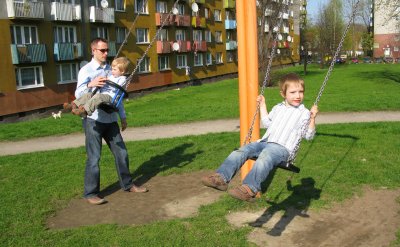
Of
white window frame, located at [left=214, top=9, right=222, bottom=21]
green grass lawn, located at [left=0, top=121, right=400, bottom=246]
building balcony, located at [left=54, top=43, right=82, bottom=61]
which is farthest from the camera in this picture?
white window frame, located at [left=214, top=9, right=222, bottom=21]

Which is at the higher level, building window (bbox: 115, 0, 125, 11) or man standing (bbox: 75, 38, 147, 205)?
building window (bbox: 115, 0, 125, 11)

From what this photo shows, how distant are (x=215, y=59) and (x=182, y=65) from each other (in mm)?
6996

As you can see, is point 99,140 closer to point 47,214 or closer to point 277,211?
point 47,214

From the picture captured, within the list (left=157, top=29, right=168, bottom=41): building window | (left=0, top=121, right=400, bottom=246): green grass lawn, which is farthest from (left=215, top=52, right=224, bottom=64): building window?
(left=0, top=121, right=400, bottom=246): green grass lawn

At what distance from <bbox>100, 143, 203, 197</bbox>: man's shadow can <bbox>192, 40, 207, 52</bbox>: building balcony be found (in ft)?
111

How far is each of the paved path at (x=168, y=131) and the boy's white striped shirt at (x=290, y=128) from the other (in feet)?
21.9

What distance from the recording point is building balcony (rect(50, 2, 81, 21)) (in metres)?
25.9

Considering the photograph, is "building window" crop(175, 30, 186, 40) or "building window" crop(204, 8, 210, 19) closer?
"building window" crop(175, 30, 186, 40)

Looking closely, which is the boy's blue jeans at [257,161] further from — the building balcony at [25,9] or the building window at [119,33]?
the building window at [119,33]

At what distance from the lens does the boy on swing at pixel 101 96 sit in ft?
17.9

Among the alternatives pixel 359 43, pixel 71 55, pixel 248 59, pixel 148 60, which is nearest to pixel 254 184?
pixel 248 59

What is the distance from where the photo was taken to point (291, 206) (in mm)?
5652

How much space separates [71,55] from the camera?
27172 millimetres

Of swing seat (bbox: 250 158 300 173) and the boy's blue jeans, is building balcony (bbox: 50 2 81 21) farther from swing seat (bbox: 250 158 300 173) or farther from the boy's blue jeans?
swing seat (bbox: 250 158 300 173)
